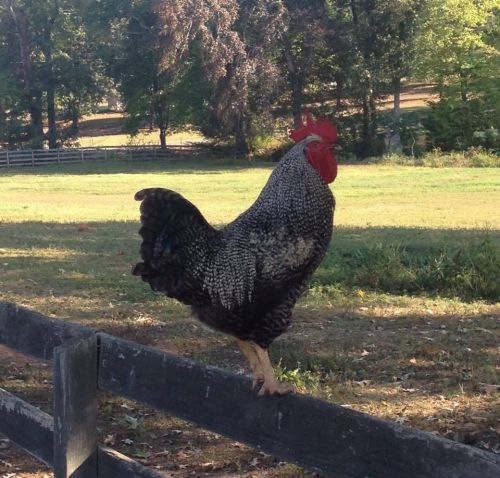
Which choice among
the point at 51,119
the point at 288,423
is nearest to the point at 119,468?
the point at 288,423

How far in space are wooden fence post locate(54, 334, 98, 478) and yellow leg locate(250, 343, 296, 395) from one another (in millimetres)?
760

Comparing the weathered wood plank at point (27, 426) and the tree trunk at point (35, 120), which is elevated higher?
the tree trunk at point (35, 120)

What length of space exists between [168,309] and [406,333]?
2.88 m

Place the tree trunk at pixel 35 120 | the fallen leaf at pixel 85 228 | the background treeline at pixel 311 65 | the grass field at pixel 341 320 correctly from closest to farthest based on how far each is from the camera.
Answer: the grass field at pixel 341 320
the fallen leaf at pixel 85 228
the background treeline at pixel 311 65
the tree trunk at pixel 35 120

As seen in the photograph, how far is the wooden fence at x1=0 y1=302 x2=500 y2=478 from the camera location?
2.58 metres

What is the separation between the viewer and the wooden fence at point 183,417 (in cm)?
258

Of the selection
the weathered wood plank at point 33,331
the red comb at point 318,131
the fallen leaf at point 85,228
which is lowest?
the fallen leaf at point 85,228

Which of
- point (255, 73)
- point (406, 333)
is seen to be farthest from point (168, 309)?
point (255, 73)

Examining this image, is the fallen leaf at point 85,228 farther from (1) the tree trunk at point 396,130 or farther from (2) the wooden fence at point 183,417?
(1) the tree trunk at point 396,130

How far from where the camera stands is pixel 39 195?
3058 cm

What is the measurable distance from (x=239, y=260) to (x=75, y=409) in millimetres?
1072

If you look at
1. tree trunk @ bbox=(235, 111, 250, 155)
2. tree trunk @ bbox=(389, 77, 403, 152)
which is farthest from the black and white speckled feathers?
tree trunk @ bbox=(389, 77, 403, 152)

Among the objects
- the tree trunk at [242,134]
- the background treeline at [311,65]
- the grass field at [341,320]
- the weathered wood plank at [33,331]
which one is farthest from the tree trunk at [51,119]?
the weathered wood plank at [33,331]

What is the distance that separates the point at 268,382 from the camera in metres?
3.53
